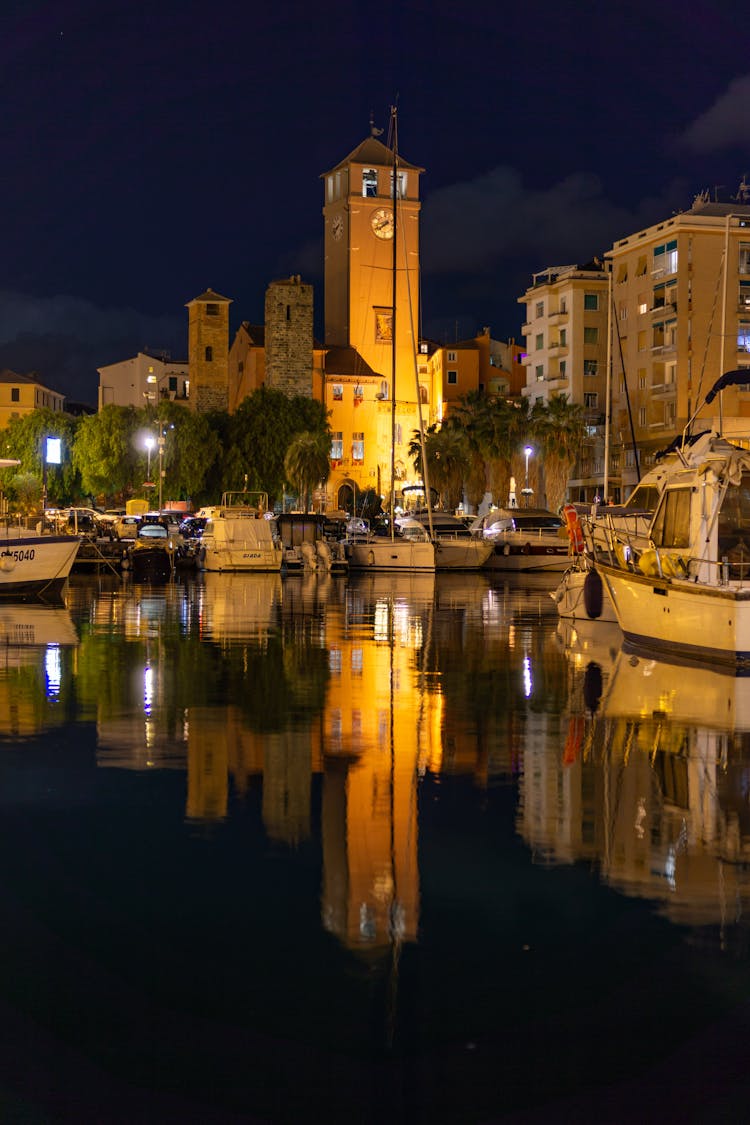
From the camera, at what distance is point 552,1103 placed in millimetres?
4324

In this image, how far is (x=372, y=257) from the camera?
109562mm

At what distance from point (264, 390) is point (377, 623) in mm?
68479

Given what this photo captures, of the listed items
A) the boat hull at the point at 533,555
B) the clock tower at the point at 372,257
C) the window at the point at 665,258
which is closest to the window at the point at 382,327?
the clock tower at the point at 372,257

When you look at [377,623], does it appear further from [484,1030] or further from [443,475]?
[443,475]

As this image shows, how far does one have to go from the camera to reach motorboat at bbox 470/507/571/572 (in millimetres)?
52750

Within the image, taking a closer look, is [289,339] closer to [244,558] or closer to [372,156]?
[372,156]

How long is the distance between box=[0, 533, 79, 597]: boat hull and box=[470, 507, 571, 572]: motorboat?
2339cm

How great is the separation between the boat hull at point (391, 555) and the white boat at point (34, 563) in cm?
1901

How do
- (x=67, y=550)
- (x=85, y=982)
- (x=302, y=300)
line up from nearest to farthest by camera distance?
(x=85, y=982), (x=67, y=550), (x=302, y=300)

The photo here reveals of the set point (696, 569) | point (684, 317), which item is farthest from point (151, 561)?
point (684, 317)

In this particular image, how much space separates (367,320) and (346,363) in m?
4.36

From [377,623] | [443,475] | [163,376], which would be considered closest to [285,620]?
[377,623]

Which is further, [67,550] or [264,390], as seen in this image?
[264,390]

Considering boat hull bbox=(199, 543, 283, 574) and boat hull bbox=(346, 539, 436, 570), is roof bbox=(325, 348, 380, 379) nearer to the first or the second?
boat hull bbox=(346, 539, 436, 570)
